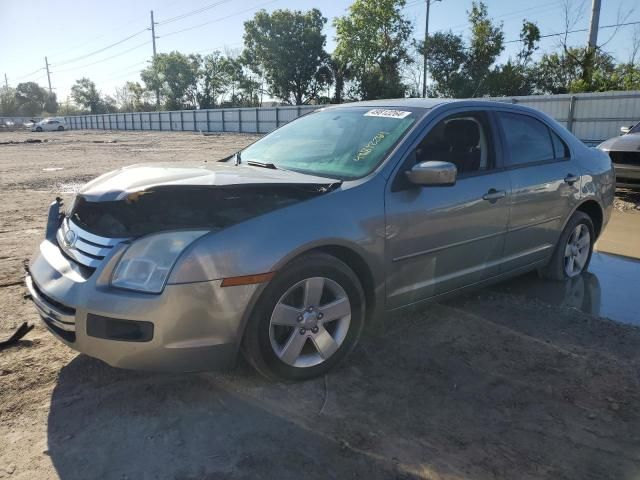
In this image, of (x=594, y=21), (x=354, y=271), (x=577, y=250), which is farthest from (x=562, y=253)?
(x=594, y=21)

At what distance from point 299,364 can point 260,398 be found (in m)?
0.28

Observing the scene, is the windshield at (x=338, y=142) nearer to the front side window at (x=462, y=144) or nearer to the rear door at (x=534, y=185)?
the front side window at (x=462, y=144)

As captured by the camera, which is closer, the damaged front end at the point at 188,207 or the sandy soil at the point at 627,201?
the damaged front end at the point at 188,207

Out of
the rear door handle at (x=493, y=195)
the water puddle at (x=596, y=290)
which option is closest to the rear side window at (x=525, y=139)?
the rear door handle at (x=493, y=195)

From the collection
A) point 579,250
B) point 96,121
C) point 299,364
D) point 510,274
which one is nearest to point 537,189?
point 510,274

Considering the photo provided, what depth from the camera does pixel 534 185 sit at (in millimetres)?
4148

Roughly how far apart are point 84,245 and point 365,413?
172cm

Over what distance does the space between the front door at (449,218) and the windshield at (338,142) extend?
0.73 feet

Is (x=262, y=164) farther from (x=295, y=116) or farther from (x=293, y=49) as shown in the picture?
(x=293, y=49)

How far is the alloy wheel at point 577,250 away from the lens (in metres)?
Result: 4.87

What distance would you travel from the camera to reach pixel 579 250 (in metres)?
5.02

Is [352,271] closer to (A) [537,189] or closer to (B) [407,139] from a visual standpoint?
(B) [407,139]

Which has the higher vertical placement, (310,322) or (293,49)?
(293,49)

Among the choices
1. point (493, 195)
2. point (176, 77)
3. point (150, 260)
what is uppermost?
point (176, 77)
